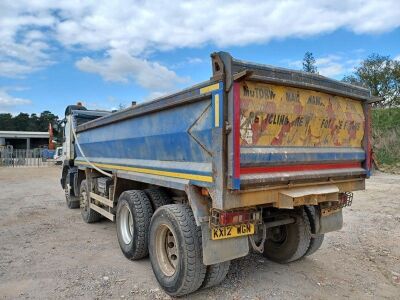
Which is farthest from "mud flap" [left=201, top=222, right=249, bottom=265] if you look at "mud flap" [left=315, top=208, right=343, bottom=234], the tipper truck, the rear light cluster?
"mud flap" [left=315, top=208, right=343, bottom=234]

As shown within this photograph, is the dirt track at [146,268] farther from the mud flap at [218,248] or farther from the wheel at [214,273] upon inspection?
the mud flap at [218,248]

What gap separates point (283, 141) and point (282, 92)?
52 centimetres

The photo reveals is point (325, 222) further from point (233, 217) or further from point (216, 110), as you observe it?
point (216, 110)

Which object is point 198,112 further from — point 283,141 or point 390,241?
point 390,241

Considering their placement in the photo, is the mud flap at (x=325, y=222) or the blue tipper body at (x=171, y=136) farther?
the mud flap at (x=325, y=222)

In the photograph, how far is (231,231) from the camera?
144 inches

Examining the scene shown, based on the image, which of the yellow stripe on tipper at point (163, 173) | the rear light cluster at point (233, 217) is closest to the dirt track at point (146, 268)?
the rear light cluster at point (233, 217)

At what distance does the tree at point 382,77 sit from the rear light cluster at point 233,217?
32042mm

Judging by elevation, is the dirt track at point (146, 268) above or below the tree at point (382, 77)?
below

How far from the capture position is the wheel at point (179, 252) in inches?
146

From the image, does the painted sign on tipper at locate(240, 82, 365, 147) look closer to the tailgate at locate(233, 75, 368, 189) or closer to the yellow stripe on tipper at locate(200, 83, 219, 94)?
the tailgate at locate(233, 75, 368, 189)

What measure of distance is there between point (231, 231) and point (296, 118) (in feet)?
4.64

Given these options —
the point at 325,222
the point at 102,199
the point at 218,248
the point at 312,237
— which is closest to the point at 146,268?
the point at 218,248

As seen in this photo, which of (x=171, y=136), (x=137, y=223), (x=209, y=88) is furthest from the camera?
(x=137, y=223)
